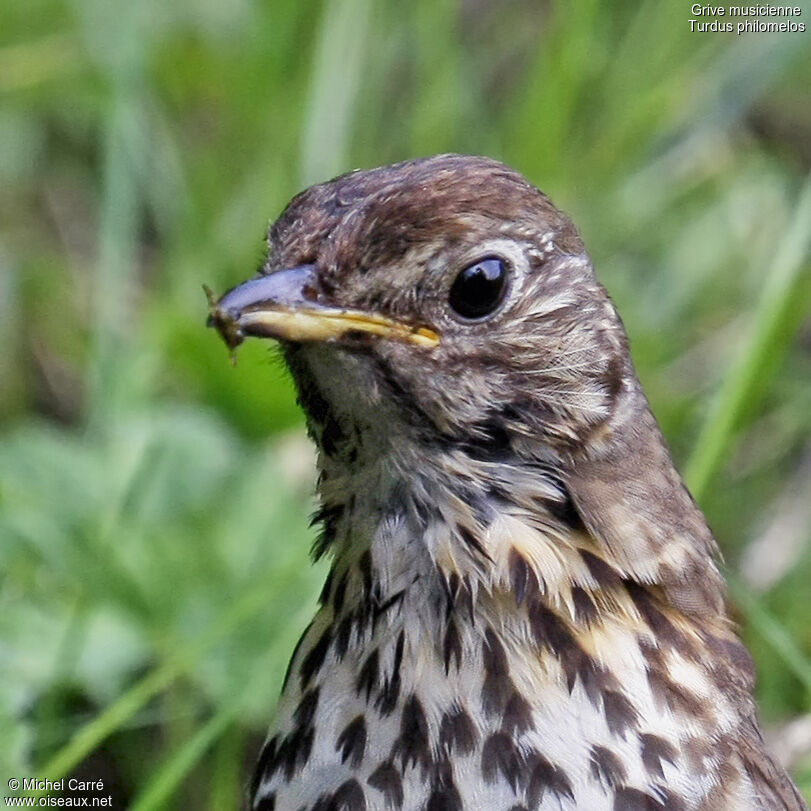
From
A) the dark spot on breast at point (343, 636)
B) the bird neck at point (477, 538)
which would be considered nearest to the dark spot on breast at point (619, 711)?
the bird neck at point (477, 538)

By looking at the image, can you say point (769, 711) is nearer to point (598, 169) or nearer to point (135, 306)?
point (598, 169)

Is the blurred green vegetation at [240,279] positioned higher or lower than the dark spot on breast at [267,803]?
higher

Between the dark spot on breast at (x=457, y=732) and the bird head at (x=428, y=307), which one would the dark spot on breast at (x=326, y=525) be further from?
the dark spot on breast at (x=457, y=732)

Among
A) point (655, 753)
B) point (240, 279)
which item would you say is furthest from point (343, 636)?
point (240, 279)

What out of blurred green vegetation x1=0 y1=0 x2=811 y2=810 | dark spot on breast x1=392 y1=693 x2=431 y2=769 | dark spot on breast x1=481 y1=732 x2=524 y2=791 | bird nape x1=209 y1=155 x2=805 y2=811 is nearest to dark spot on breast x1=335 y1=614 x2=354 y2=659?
bird nape x1=209 y1=155 x2=805 y2=811

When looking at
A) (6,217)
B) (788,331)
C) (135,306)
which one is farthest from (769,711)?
(6,217)

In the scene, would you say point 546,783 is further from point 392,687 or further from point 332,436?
point 332,436
